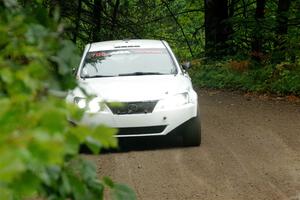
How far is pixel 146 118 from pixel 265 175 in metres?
1.95

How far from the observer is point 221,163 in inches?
302

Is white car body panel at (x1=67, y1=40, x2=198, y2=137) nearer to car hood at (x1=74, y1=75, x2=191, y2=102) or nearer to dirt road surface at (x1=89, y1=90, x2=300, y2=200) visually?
car hood at (x1=74, y1=75, x2=191, y2=102)

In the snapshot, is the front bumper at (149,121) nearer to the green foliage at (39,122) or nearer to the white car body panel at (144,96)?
the white car body panel at (144,96)

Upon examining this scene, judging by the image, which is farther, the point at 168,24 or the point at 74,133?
the point at 168,24

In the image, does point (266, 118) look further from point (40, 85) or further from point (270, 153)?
point (40, 85)

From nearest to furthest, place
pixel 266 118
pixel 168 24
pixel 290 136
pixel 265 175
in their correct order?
pixel 265 175, pixel 290 136, pixel 266 118, pixel 168 24

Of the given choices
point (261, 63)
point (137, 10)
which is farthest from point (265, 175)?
point (137, 10)

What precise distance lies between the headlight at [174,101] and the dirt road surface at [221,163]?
26.8 inches

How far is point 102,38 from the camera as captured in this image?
17641 mm

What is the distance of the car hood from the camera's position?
8.15 meters

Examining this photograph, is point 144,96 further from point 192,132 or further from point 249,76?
point 249,76

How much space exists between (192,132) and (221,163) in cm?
103

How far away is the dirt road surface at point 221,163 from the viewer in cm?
648

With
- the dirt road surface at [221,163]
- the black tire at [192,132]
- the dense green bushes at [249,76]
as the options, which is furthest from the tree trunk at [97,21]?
the black tire at [192,132]
